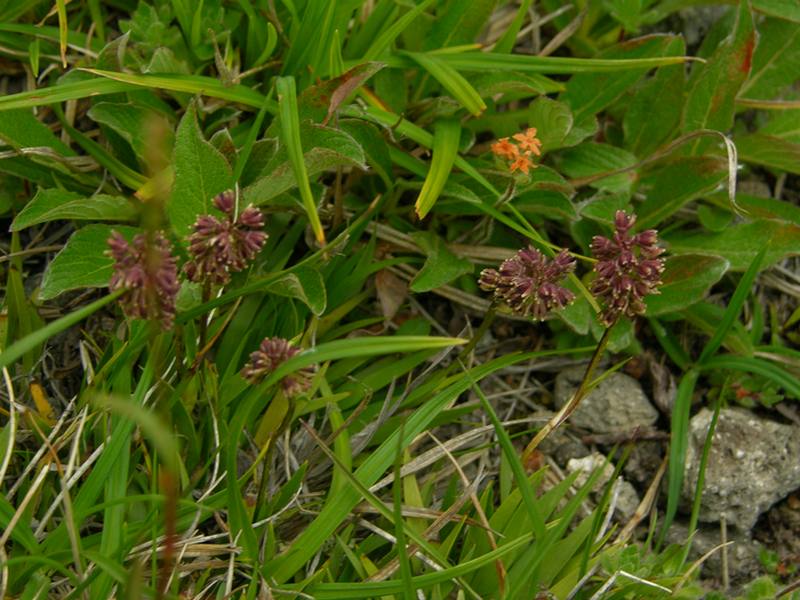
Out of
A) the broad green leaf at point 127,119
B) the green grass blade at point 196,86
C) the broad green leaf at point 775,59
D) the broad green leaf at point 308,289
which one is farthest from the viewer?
the broad green leaf at point 775,59

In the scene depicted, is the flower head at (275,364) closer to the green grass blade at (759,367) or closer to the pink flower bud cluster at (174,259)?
the pink flower bud cluster at (174,259)

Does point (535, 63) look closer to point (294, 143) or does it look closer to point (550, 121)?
point (550, 121)

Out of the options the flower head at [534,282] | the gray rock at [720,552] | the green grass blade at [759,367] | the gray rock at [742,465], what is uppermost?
the flower head at [534,282]

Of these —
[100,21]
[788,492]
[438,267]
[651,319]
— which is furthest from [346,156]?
[788,492]

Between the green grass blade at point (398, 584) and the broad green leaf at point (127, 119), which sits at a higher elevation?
the broad green leaf at point (127, 119)

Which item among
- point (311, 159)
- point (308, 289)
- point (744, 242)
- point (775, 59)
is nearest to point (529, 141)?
point (311, 159)

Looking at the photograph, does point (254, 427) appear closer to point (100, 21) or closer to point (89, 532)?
point (89, 532)

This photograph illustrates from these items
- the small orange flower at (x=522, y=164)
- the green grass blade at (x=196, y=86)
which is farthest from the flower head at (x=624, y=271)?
the green grass blade at (x=196, y=86)
